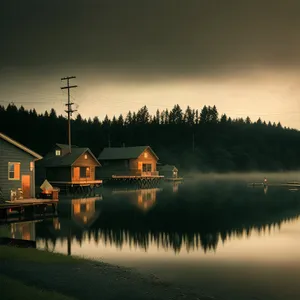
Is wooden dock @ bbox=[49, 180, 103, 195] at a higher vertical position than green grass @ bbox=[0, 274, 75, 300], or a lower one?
higher

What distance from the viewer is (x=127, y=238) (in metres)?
26.2

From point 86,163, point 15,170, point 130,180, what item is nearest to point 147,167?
point 130,180

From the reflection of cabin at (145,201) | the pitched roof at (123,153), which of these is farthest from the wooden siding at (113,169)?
the reflection of cabin at (145,201)

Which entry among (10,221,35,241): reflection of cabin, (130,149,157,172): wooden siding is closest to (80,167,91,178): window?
(130,149,157,172): wooden siding

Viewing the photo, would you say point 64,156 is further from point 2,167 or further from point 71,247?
point 71,247

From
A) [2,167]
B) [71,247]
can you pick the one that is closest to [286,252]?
[71,247]

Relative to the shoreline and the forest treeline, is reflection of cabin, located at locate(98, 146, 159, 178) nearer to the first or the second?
the forest treeline

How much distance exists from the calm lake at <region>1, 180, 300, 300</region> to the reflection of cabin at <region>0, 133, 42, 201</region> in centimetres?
396

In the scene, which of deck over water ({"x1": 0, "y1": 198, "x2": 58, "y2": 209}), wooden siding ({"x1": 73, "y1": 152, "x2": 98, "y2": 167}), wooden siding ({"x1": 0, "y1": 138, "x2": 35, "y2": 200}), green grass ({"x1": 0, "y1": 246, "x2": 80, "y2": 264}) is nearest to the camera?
green grass ({"x1": 0, "y1": 246, "x2": 80, "y2": 264})

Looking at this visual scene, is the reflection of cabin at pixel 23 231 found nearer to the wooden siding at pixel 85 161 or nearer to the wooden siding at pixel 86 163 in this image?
the wooden siding at pixel 86 163

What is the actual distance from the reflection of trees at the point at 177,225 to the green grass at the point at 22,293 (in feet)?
36.0

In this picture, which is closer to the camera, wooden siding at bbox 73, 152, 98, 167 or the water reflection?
the water reflection

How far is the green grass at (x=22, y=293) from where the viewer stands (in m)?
11.4

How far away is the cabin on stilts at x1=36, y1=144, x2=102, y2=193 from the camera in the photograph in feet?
226
